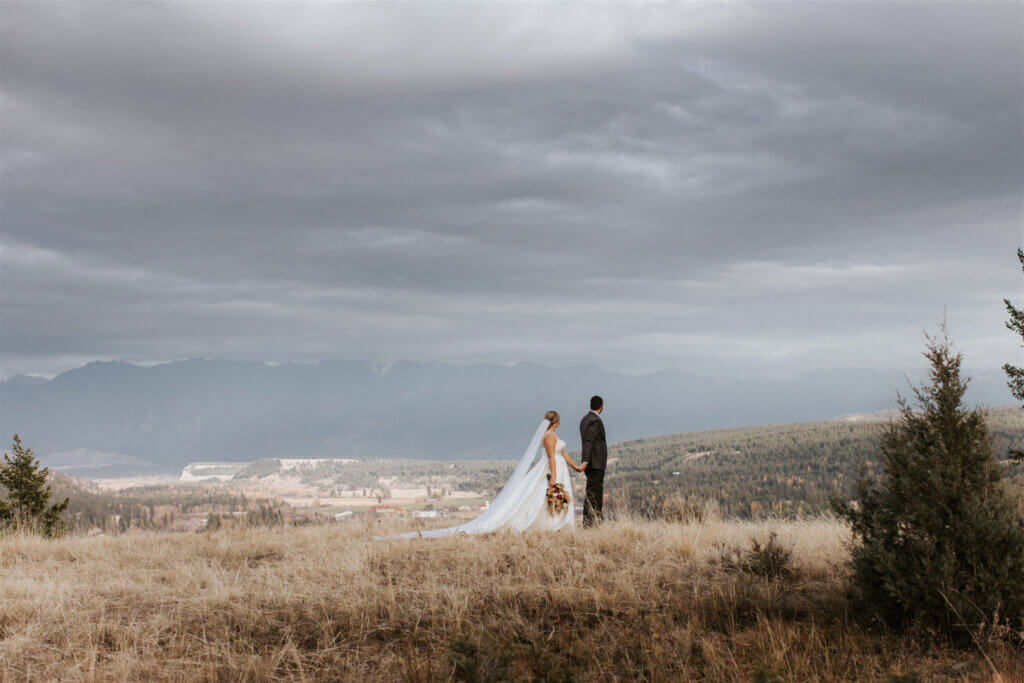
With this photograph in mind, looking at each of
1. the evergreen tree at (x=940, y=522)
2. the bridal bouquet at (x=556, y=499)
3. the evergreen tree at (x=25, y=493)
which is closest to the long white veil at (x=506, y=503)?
the bridal bouquet at (x=556, y=499)

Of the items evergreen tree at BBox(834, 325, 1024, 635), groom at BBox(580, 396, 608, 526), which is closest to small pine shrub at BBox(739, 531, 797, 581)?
evergreen tree at BBox(834, 325, 1024, 635)

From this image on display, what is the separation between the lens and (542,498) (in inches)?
698

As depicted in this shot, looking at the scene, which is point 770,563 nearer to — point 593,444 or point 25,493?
point 593,444

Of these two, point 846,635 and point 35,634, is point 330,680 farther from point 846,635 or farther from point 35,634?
point 846,635

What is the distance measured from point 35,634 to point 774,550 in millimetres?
11035

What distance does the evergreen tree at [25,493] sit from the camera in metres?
20.1

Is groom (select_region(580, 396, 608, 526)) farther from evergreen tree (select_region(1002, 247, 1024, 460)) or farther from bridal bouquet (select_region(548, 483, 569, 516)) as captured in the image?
evergreen tree (select_region(1002, 247, 1024, 460))

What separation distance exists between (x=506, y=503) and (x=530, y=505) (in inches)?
26.2

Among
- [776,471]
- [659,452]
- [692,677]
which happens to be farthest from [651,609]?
[659,452]

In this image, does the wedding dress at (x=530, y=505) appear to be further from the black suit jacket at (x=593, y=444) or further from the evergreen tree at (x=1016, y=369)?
the evergreen tree at (x=1016, y=369)

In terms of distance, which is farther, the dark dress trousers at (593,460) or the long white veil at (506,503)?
the dark dress trousers at (593,460)

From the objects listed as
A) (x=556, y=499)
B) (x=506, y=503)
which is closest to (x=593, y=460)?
(x=556, y=499)

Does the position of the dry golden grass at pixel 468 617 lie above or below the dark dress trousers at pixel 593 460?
below

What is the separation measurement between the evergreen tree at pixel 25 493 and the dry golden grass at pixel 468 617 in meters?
8.20
